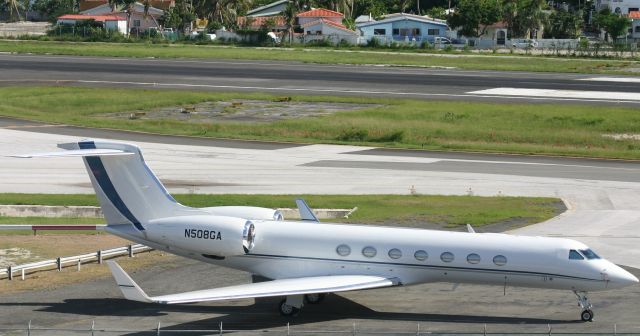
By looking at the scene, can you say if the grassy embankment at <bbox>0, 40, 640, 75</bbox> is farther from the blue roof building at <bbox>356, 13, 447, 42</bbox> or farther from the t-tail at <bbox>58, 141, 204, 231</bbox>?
the t-tail at <bbox>58, 141, 204, 231</bbox>

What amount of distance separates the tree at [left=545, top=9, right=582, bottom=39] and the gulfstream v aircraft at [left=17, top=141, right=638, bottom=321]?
14798 centimetres

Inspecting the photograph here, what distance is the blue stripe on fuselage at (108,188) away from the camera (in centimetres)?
3322

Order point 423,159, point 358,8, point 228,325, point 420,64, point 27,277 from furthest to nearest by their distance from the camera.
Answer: point 358,8
point 420,64
point 423,159
point 27,277
point 228,325

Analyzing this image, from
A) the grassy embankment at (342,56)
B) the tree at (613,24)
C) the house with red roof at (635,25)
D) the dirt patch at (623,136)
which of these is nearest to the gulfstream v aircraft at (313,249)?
the dirt patch at (623,136)

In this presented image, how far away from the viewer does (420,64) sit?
125 m

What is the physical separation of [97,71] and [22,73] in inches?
304

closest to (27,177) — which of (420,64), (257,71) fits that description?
(257,71)

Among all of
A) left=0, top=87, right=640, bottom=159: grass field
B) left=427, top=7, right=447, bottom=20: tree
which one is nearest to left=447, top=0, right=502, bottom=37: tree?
left=427, top=7, right=447, bottom=20: tree

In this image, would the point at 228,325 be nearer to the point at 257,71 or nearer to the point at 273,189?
the point at 273,189

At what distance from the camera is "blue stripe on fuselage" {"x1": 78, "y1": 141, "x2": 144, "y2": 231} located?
33.2m

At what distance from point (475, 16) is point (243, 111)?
292ft

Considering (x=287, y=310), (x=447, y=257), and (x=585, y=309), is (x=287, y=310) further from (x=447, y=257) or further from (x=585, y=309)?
(x=585, y=309)

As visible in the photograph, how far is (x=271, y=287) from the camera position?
30859mm

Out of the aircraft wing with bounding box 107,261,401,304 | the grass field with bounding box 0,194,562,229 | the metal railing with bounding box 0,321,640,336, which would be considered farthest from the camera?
the grass field with bounding box 0,194,562,229
